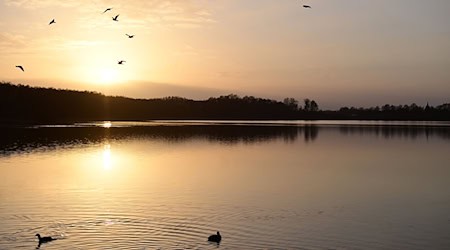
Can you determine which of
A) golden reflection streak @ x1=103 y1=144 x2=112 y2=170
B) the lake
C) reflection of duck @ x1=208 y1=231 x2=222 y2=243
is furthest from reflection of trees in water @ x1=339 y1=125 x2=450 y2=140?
reflection of duck @ x1=208 y1=231 x2=222 y2=243

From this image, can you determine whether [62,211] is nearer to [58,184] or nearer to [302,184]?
[58,184]

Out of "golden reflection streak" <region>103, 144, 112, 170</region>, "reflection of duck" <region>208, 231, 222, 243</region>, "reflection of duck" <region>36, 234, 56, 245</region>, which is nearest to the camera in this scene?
"reflection of duck" <region>36, 234, 56, 245</region>

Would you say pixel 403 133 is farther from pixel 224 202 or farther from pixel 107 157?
pixel 224 202

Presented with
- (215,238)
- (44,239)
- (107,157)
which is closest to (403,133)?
(107,157)

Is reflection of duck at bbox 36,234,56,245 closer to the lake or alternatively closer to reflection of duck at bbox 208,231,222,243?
the lake

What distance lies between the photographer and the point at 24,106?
245ft

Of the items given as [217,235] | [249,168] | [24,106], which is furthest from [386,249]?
[24,106]

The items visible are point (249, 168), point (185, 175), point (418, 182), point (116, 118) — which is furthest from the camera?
point (116, 118)

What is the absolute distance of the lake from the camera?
10477 millimetres

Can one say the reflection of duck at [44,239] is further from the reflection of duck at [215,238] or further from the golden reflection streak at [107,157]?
the golden reflection streak at [107,157]

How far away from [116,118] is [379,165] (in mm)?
100119

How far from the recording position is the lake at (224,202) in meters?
10.5

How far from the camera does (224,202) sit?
1422 centimetres

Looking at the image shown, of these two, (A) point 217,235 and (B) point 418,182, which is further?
(B) point 418,182
